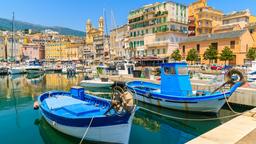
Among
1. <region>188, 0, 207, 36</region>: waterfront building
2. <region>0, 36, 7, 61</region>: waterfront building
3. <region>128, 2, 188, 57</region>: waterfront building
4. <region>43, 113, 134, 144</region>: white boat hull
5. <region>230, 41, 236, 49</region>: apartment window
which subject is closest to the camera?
<region>43, 113, 134, 144</region>: white boat hull

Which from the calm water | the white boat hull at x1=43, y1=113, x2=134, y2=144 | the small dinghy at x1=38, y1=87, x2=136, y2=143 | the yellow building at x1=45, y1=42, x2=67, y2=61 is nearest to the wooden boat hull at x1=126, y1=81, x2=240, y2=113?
the calm water

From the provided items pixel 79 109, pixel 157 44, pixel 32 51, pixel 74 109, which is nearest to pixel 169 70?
pixel 79 109

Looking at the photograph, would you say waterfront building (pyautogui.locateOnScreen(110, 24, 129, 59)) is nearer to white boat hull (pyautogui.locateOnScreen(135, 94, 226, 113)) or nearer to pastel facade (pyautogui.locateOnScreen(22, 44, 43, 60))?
white boat hull (pyautogui.locateOnScreen(135, 94, 226, 113))

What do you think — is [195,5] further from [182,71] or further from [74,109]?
[74,109]

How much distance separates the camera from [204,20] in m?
59.2

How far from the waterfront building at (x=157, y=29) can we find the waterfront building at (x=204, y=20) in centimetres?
263

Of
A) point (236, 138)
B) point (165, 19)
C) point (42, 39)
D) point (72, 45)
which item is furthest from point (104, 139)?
point (42, 39)

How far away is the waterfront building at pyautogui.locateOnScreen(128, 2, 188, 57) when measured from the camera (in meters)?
54.5

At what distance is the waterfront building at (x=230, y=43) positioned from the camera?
44.0m

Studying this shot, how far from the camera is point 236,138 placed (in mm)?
7488

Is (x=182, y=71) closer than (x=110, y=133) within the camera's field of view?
No

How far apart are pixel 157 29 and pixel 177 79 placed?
42.9m

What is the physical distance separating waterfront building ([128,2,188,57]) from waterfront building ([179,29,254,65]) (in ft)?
18.8

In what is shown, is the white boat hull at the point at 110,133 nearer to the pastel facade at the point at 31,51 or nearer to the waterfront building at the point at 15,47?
the waterfront building at the point at 15,47
